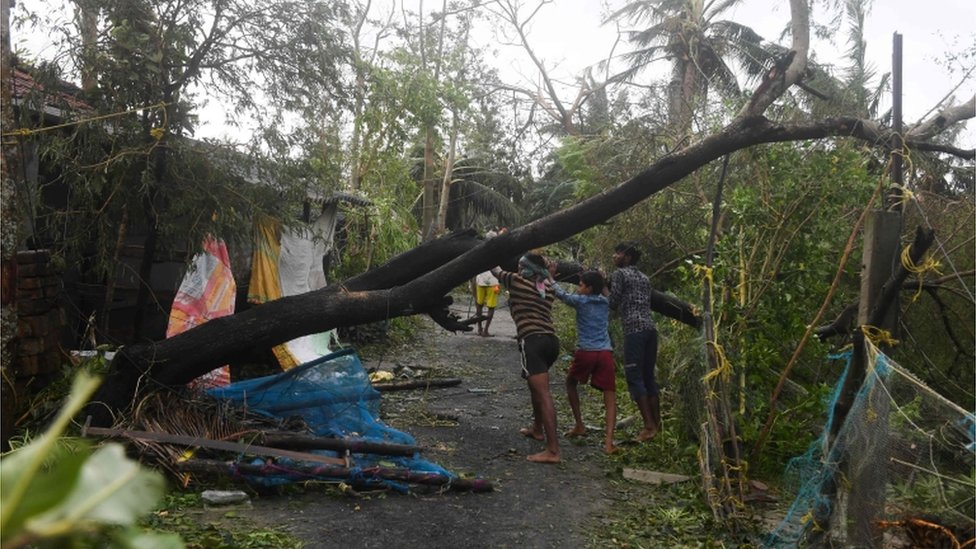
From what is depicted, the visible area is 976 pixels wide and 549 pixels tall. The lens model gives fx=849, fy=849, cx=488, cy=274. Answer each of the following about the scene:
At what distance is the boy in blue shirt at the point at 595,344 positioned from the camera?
7793mm

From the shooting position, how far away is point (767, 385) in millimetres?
6949

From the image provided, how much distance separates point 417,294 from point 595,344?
2.01m

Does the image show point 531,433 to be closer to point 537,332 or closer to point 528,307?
point 537,332

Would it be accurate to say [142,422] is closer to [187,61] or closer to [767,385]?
[187,61]

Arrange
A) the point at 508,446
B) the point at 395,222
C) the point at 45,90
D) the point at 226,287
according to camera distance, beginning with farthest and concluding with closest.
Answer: the point at 395,222
the point at 226,287
the point at 508,446
the point at 45,90

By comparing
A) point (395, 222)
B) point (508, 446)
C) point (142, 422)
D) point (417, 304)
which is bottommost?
point (508, 446)

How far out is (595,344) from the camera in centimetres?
784

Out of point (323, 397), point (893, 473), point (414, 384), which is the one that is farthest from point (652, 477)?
point (414, 384)

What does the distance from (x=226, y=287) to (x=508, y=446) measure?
10.5 ft

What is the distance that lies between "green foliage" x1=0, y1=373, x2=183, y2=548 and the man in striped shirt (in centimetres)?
669

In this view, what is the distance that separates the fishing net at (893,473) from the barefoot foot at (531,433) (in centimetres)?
356

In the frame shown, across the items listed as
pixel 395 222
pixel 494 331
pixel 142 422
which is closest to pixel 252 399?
pixel 142 422

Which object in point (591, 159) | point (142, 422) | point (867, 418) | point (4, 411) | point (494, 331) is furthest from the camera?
point (494, 331)

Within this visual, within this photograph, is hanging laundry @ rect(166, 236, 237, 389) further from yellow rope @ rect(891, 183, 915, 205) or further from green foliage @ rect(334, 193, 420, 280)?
yellow rope @ rect(891, 183, 915, 205)
